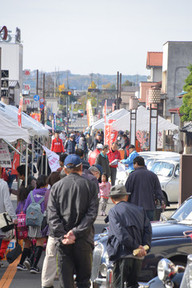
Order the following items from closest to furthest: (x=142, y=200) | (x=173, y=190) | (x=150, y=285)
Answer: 1. (x=150, y=285)
2. (x=142, y=200)
3. (x=173, y=190)

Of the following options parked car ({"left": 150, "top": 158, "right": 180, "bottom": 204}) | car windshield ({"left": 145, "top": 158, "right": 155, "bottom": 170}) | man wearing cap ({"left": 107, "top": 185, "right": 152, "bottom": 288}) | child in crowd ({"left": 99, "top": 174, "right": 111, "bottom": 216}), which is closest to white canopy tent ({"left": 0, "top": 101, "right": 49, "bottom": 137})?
child in crowd ({"left": 99, "top": 174, "right": 111, "bottom": 216})

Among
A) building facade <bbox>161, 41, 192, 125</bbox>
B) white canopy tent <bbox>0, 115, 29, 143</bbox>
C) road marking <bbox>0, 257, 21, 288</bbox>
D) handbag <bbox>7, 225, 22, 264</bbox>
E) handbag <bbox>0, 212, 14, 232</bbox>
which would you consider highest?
building facade <bbox>161, 41, 192, 125</bbox>

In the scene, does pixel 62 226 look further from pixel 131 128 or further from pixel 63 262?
pixel 131 128

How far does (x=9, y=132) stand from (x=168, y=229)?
18.1 ft

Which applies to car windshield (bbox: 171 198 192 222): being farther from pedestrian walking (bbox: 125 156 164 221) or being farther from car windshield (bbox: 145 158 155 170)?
car windshield (bbox: 145 158 155 170)

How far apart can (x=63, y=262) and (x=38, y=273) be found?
3520 millimetres

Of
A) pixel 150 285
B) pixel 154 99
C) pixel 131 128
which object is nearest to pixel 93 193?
pixel 150 285

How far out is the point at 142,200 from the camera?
36.1 ft

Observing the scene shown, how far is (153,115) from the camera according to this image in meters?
28.6

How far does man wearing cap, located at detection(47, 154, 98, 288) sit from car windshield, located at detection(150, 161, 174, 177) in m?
12.8

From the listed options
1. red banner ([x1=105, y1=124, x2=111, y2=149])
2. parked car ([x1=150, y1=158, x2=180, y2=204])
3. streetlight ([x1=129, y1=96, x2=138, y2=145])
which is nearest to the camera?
parked car ([x1=150, y1=158, x2=180, y2=204])

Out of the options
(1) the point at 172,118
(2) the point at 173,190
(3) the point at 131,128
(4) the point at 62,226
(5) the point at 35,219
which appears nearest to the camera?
(4) the point at 62,226

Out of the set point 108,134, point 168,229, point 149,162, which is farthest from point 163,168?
point 108,134

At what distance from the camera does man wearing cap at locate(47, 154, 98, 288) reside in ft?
21.8
